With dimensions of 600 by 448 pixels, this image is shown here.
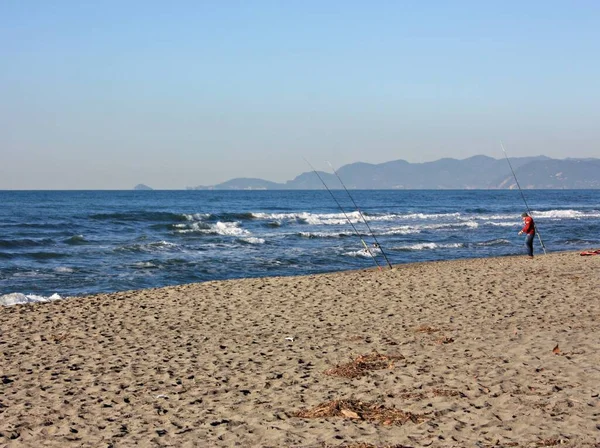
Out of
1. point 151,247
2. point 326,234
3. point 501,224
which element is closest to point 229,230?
point 326,234

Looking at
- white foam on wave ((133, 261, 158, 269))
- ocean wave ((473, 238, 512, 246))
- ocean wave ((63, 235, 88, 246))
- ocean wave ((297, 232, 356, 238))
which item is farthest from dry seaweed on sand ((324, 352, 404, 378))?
ocean wave ((297, 232, 356, 238))

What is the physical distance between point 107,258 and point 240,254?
14.2 feet

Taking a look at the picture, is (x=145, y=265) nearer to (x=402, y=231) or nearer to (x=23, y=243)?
(x=23, y=243)

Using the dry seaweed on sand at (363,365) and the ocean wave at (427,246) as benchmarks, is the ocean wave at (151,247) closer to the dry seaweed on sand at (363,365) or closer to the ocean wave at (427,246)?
the ocean wave at (427,246)

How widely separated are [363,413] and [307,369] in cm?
167

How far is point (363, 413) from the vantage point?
6090 mm

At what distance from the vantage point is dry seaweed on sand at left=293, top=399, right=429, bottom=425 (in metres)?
5.90

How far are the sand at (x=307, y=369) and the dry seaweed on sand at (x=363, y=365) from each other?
0.02 m

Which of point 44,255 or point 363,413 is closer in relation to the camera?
point 363,413

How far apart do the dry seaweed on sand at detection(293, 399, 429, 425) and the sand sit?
0.02 m

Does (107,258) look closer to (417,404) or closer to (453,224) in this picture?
(417,404)

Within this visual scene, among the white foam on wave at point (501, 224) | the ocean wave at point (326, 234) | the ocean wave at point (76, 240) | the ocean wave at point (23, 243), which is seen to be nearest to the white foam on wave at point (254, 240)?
the ocean wave at point (326, 234)

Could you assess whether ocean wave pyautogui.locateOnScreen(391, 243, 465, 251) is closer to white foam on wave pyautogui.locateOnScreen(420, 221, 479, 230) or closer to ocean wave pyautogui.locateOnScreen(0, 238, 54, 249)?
white foam on wave pyautogui.locateOnScreen(420, 221, 479, 230)

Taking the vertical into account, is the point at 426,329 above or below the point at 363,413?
above
